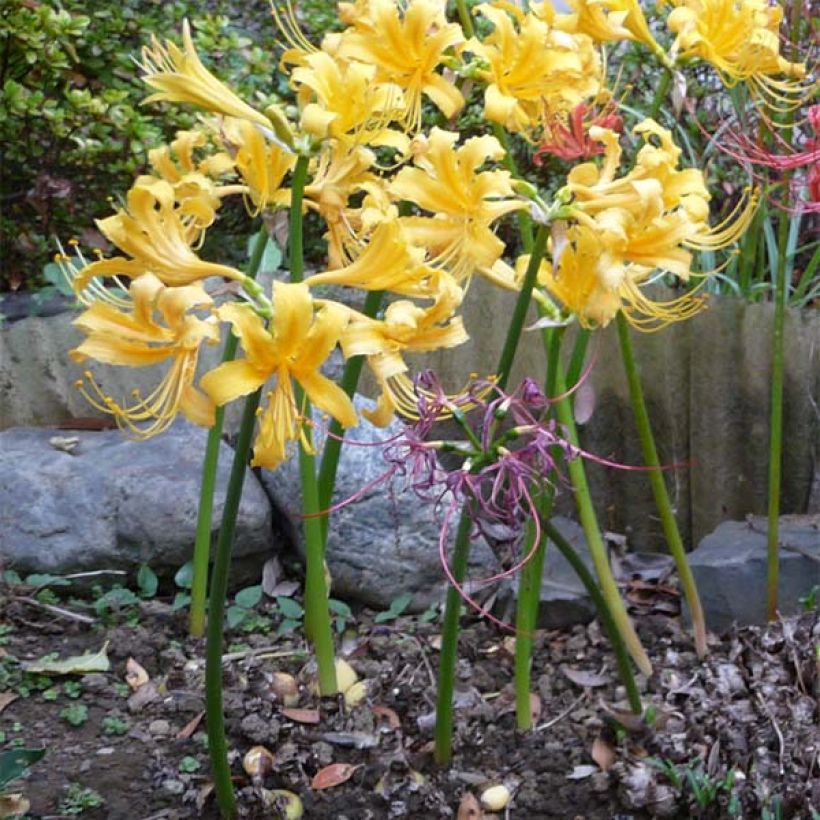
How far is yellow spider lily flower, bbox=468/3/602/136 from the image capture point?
2090 millimetres

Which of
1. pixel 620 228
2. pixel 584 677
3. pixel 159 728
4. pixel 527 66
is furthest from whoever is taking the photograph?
pixel 584 677

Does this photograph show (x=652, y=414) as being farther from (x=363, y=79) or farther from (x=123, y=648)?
(x=363, y=79)

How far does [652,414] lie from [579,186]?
1.81 meters

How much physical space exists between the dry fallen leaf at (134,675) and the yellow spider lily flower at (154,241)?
1.34 meters

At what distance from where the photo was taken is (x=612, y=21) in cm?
A: 234

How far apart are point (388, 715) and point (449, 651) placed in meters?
0.46

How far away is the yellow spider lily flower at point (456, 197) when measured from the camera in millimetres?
1862

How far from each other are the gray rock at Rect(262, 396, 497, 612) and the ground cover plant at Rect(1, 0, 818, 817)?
54 cm

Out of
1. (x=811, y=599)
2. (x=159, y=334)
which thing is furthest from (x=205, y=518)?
(x=811, y=599)

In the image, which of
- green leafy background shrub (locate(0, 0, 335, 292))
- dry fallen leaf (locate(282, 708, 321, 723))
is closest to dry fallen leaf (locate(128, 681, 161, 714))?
dry fallen leaf (locate(282, 708, 321, 723))

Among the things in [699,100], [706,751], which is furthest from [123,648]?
[699,100]

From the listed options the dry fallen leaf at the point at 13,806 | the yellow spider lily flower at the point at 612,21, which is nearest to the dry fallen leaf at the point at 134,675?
the dry fallen leaf at the point at 13,806

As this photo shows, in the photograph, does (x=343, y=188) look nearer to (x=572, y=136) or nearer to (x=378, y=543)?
(x=572, y=136)

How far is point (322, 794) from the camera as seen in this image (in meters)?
2.34
